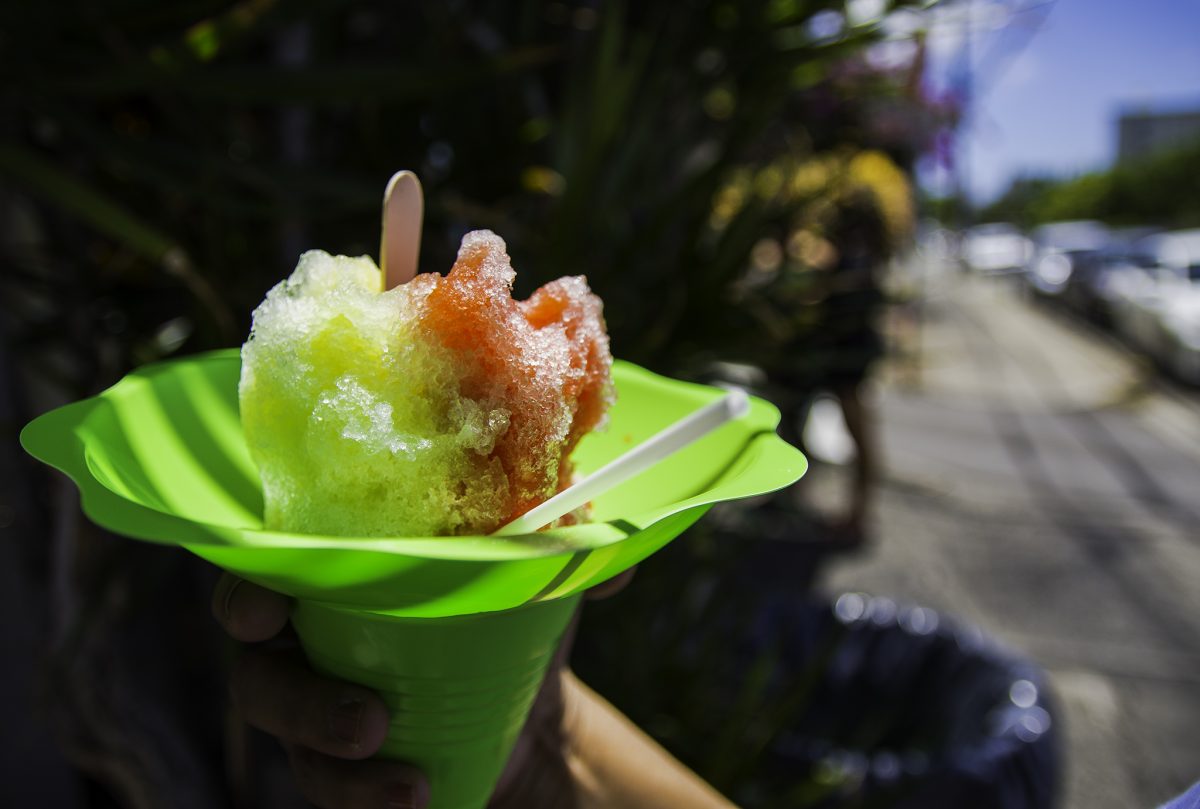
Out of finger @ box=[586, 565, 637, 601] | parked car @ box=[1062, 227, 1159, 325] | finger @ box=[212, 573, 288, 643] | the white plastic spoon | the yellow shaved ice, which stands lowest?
parked car @ box=[1062, 227, 1159, 325]

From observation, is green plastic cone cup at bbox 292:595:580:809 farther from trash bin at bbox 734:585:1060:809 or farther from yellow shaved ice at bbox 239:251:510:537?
trash bin at bbox 734:585:1060:809

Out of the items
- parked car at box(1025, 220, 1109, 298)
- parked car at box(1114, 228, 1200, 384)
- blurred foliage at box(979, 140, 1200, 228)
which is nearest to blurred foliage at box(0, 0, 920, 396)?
parked car at box(1114, 228, 1200, 384)

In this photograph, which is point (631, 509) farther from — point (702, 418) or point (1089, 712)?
point (1089, 712)

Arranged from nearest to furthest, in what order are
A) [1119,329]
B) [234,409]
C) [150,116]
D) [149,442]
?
1. [149,442]
2. [234,409]
3. [150,116]
4. [1119,329]

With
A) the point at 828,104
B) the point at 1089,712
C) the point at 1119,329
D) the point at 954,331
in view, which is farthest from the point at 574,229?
the point at 954,331

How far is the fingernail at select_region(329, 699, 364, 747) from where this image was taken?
1.99 ft

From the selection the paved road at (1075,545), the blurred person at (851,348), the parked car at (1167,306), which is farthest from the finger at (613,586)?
the parked car at (1167,306)

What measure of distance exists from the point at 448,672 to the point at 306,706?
115mm

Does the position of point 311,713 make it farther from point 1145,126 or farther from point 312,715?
point 1145,126

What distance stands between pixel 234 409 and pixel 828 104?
2.86 metres

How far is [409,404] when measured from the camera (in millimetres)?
569

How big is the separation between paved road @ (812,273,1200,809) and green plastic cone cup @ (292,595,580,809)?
1.65m

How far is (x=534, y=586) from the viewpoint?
19.3 inches

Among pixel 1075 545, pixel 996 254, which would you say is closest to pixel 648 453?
pixel 1075 545
